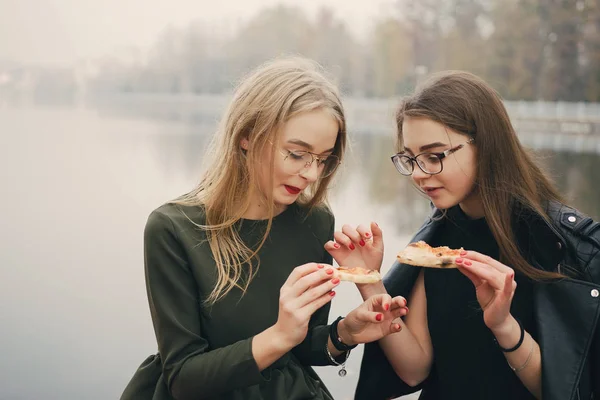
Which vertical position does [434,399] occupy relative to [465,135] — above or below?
below

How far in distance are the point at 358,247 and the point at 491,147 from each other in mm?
451

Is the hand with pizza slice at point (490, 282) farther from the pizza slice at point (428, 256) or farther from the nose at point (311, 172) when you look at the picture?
the nose at point (311, 172)

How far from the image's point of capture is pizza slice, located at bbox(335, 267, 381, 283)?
1.89 meters

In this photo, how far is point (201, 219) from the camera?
1.98m

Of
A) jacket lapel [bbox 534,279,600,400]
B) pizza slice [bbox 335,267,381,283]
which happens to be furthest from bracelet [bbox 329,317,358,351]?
jacket lapel [bbox 534,279,600,400]

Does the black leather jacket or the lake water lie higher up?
the black leather jacket

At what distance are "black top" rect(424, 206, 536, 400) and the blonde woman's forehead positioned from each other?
20.2 inches

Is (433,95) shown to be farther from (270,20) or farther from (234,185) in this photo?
(270,20)

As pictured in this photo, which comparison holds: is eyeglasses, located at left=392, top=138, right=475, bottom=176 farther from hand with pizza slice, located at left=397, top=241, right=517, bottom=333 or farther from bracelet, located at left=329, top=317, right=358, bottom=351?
bracelet, located at left=329, top=317, right=358, bottom=351

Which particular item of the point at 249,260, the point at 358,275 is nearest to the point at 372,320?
the point at 358,275

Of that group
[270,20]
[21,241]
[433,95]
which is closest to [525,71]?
[270,20]

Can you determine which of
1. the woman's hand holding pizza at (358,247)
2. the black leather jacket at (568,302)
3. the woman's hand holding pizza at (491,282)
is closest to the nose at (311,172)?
the woman's hand holding pizza at (358,247)

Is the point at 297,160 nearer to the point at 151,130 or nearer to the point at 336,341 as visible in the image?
the point at 336,341

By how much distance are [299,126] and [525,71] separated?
1009 cm
